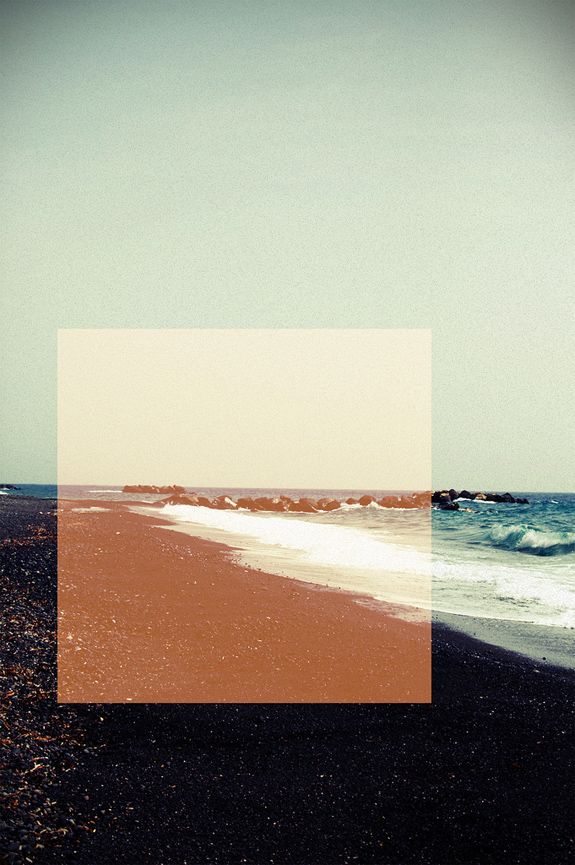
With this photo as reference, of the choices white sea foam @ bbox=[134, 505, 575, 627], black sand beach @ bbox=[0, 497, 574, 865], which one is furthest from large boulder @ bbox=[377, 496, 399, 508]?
black sand beach @ bbox=[0, 497, 574, 865]

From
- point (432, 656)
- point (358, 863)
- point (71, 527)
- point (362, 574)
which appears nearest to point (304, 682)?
point (432, 656)

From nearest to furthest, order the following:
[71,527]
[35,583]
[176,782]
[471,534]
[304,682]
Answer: [176,782] → [304,682] → [35,583] → [71,527] → [471,534]

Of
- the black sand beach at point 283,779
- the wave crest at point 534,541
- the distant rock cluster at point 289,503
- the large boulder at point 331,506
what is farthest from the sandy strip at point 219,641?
the large boulder at point 331,506

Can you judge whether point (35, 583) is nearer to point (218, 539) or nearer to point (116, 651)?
point (116, 651)

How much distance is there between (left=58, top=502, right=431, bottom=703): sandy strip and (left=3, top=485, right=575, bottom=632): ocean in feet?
7.73

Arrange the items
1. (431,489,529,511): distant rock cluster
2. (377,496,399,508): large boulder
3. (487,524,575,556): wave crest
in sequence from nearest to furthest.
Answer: (487,524,575,556): wave crest → (431,489,529,511): distant rock cluster → (377,496,399,508): large boulder

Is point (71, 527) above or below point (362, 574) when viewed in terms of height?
above

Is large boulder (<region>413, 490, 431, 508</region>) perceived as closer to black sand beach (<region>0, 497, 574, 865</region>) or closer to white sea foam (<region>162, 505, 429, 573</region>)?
white sea foam (<region>162, 505, 429, 573</region>)

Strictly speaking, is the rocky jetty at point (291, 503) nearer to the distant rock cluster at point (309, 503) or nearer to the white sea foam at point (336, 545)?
Answer: the distant rock cluster at point (309, 503)

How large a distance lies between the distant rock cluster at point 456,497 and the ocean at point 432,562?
1528 centimetres

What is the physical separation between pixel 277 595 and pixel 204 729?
19.8ft

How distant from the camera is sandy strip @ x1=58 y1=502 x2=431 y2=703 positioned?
776cm

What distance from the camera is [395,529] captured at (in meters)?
35.5

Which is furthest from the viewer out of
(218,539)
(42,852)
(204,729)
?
(218,539)
